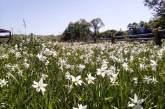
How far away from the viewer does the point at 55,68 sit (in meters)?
5.95

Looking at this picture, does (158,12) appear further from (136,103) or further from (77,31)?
(136,103)

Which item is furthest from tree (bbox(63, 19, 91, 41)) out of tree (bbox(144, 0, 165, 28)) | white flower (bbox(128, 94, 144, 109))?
white flower (bbox(128, 94, 144, 109))

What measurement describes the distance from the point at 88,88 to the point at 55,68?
2258 mm

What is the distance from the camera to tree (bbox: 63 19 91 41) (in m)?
50.7

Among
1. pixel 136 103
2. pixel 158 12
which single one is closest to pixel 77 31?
pixel 158 12

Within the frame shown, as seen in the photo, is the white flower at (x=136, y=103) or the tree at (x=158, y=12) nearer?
the white flower at (x=136, y=103)

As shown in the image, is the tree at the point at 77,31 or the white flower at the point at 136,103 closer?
the white flower at the point at 136,103

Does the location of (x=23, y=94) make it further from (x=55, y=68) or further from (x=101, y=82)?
(x=55, y=68)

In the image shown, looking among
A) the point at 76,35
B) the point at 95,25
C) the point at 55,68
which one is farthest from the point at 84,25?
the point at 55,68

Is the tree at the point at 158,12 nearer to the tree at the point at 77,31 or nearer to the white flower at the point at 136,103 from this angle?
the tree at the point at 77,31

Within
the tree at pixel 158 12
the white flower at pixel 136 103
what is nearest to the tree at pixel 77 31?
the tree at pixel 158 12

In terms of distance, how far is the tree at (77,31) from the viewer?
50719 millimetres

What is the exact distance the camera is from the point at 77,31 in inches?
2060

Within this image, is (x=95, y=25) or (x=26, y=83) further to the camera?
(x=95, y=25)
